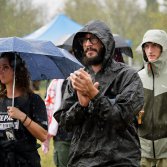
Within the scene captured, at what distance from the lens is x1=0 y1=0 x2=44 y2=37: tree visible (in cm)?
3338

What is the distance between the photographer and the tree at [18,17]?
3338 centimetres

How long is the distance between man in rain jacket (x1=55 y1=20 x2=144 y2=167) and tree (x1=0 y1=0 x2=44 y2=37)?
85.9 feet

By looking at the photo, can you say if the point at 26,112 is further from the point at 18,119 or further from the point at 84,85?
the point at 84,85

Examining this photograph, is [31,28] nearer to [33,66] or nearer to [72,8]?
[72,8]

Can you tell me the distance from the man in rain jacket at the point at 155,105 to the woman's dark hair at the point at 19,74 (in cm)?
142

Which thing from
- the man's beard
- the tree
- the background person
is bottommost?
the background person

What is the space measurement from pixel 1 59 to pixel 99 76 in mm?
1168

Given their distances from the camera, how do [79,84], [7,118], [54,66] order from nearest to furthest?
[79,84]
[7,118]
[54,66]

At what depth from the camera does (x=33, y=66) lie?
18.5 feet

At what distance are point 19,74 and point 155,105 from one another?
155 centimetres

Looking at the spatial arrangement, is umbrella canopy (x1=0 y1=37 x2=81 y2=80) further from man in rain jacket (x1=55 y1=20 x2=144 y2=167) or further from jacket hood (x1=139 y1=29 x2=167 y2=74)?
jacket hood (x1=139 y1=29 x2=167 y2=74)

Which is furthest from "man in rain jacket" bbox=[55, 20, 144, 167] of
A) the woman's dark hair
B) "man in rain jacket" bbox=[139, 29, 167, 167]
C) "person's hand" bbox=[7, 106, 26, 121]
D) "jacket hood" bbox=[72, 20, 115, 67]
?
"man in rain jacket" bbox=[139, 29, 167, 167]

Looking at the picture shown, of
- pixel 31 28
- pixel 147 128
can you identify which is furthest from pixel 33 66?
pixel 31 28

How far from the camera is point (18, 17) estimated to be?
39.0 meters
